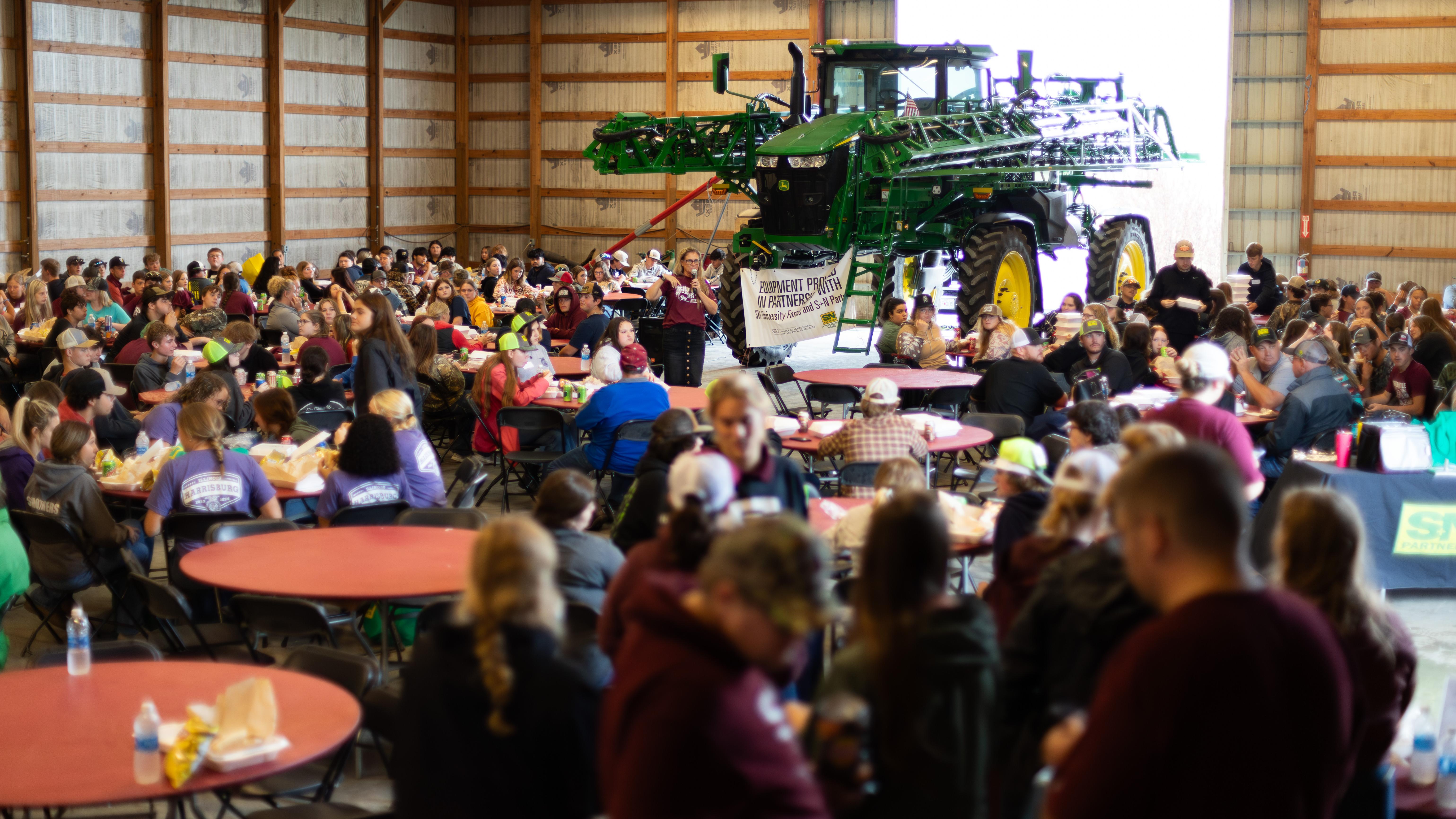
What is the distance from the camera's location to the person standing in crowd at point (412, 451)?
22.6 ft

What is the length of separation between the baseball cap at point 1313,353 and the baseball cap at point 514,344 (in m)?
5.13

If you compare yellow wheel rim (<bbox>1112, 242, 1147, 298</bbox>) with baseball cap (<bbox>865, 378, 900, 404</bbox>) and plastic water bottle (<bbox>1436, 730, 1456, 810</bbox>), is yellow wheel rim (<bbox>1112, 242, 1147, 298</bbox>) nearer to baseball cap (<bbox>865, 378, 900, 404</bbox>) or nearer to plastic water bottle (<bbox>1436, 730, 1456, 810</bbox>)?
baseball cap (<bbox>865, 378, 900, 404</bbox>)

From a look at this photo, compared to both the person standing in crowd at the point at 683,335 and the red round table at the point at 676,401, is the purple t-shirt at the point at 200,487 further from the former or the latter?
the person standing in crowd at the point at 683,335

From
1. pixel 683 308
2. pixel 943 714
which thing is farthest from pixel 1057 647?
pixel 683 308

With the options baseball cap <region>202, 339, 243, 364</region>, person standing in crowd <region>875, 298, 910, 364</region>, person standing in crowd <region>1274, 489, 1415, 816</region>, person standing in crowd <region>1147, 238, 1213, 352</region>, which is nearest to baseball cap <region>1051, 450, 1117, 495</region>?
person standing in crowd <region>1274, 489, 1415, 816</region>

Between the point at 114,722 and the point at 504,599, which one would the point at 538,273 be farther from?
the point at 504,599

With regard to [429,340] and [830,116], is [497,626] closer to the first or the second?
[429,340]

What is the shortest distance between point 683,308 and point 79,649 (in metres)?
9.45

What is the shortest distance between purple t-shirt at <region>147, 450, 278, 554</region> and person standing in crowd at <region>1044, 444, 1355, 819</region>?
4.97 m

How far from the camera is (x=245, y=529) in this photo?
5977mm

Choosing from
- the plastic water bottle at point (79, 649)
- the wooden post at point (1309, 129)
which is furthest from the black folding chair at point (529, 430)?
the wooden post at point (1309, 129)

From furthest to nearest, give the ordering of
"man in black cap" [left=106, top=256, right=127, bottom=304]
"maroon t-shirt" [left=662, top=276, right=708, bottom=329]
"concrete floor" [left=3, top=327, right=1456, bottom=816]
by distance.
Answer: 1. "man in black cap" [left=106, top=256, right=127, bottom=304]
2. "maroon t-shirt" [left=662, top=276, right=708, bottom=329]
3. "concrete floor" [left=3, top=327, right=1456, bottom=816]

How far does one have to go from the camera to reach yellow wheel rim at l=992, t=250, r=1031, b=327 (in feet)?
47.0

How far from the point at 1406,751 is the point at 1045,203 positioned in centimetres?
1194
